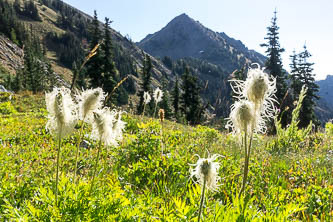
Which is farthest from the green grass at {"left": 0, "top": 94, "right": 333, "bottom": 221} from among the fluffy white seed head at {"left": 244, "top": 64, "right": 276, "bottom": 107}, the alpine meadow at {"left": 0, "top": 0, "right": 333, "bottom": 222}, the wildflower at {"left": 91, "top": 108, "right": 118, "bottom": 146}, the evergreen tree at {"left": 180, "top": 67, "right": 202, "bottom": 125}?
the evergreen tree at {"left": 180, "top": 67, "right": 202, "bottom": 125}

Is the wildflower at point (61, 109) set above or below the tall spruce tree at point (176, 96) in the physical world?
below

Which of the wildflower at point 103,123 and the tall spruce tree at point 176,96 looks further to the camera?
the tall spruce tree at point 176,96

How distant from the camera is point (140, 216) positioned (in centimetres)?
221

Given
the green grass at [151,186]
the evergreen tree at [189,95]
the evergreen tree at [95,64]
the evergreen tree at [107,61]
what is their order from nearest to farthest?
the green grass at [151,186]
the evergreen tree at [95,64]
the evergreen tree at [107,61]
the evergreen tree at [189,95]

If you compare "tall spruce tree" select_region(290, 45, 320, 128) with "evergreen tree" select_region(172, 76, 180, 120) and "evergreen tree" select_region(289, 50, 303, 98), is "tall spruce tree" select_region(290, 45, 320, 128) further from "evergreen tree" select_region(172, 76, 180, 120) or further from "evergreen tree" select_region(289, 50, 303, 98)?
"evergreen tree" select_region(172, 76, 180, 120)

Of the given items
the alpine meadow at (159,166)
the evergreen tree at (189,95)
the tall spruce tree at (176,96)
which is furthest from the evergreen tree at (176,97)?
the alpine meadow at (159,166)

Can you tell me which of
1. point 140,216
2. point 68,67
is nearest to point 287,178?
point 140,216

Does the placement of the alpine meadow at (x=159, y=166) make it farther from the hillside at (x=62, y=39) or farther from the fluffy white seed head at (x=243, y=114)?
the hillside at (x=62, y=39)

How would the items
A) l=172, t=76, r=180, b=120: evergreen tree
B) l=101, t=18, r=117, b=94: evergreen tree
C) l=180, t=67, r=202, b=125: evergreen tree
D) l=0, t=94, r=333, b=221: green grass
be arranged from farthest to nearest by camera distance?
l=172, t=76, r=180, b=120: evergreen tree, l=180, t=67, r=202, b=125: evergreen tree, l=101, t=18, r=117, b=94: evergreen tree, l=0, t=94, r=333, b=221: green grass

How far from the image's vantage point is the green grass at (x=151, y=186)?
2.21 meters

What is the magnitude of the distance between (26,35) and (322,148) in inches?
5344

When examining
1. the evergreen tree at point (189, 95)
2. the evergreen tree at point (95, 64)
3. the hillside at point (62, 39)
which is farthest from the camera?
the hillside at point (62, 39)

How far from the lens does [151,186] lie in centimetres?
385

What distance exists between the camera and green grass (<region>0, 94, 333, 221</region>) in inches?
86.8
